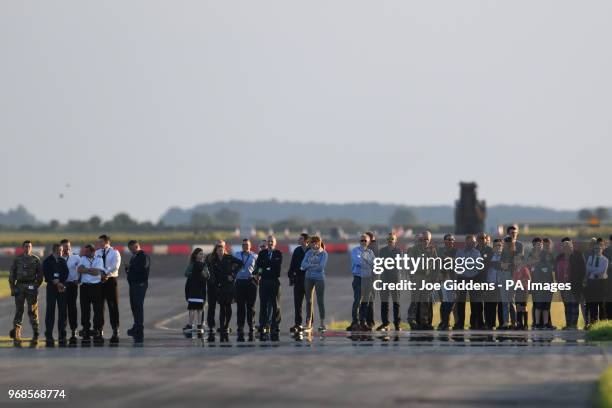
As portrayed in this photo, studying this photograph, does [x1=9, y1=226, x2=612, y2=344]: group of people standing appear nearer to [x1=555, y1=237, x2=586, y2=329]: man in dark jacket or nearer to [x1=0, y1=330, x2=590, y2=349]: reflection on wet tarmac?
[x1=555, y1=237, x2=586, y2=329]: man in dark jacket

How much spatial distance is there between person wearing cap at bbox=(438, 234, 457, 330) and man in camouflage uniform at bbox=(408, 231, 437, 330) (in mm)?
207

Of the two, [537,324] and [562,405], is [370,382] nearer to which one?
[562,405]

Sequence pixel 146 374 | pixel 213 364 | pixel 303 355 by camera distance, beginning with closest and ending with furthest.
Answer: pixel 146 374
pixel 213 364
pixel 303 355

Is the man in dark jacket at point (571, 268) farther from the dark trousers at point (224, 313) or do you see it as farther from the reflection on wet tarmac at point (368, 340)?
the dark trousers at point (224, 313)

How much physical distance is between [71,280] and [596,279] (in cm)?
1227

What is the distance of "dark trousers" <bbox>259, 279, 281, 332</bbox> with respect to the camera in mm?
29250

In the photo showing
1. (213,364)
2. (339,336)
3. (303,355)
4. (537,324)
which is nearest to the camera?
(213,364)

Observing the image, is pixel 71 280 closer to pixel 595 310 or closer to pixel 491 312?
pixel 491 312

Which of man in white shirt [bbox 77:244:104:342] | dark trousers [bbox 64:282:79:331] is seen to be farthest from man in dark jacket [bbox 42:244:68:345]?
man in white shirt [bbox 77:244:104:342]

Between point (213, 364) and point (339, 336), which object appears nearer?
point (213, 364)

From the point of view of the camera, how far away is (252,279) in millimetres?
29250

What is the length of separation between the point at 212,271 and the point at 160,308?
50.4ft

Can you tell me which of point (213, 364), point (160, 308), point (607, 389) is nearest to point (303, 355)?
point (213, 364)

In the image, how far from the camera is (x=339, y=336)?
94.3 feet
